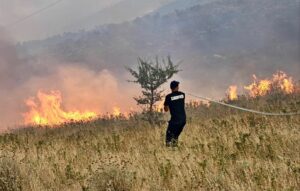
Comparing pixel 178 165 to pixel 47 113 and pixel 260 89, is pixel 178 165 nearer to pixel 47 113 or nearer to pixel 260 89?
pixel 47 113

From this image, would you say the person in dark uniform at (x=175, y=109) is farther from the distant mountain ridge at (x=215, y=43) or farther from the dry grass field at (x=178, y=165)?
the distant mountain ridge at (x=215, y=43)

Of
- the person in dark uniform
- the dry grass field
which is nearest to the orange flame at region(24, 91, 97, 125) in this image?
the dry grass field

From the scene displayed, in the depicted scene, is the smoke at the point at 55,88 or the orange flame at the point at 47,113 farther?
the smoke at the point at 55,88

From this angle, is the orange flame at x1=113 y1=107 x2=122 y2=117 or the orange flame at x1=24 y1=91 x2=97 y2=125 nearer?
the orange flame at x1=113 y1=107 x2=122 y2=117

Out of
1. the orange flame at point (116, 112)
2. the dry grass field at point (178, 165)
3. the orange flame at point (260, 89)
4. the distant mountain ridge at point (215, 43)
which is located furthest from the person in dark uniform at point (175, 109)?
the distant mountain ridge at point (215, 43)

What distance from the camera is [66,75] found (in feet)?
182

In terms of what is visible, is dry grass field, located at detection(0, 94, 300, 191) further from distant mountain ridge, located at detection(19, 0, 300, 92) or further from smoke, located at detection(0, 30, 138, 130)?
distant mountain ridge, located at detection(19, 0, 300, 92)

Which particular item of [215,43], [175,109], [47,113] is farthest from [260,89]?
[215,43]

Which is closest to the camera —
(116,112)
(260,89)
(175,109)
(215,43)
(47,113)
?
(175,109)

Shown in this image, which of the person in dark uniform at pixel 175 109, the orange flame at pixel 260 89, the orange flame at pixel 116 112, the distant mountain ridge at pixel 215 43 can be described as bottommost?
the person in dark uniform at pixel 175 109

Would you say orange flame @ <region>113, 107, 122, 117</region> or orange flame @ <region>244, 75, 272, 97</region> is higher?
orange flame @ <region>244, 75, 272, 97</region>

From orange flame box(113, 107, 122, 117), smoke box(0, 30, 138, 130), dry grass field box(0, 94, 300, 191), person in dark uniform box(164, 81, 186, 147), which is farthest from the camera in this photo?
smoke box(0, 30, 138, 130)

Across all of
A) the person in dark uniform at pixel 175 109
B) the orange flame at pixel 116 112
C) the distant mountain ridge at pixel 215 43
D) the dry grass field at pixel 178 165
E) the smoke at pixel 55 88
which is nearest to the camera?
the dry grass field at pixel 178 165

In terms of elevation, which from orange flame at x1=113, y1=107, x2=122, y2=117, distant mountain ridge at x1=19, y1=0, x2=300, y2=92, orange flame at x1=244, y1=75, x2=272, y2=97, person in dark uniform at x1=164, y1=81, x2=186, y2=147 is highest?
distant mountain ridge at x1=19, y1=0, x2=300, y2=92
